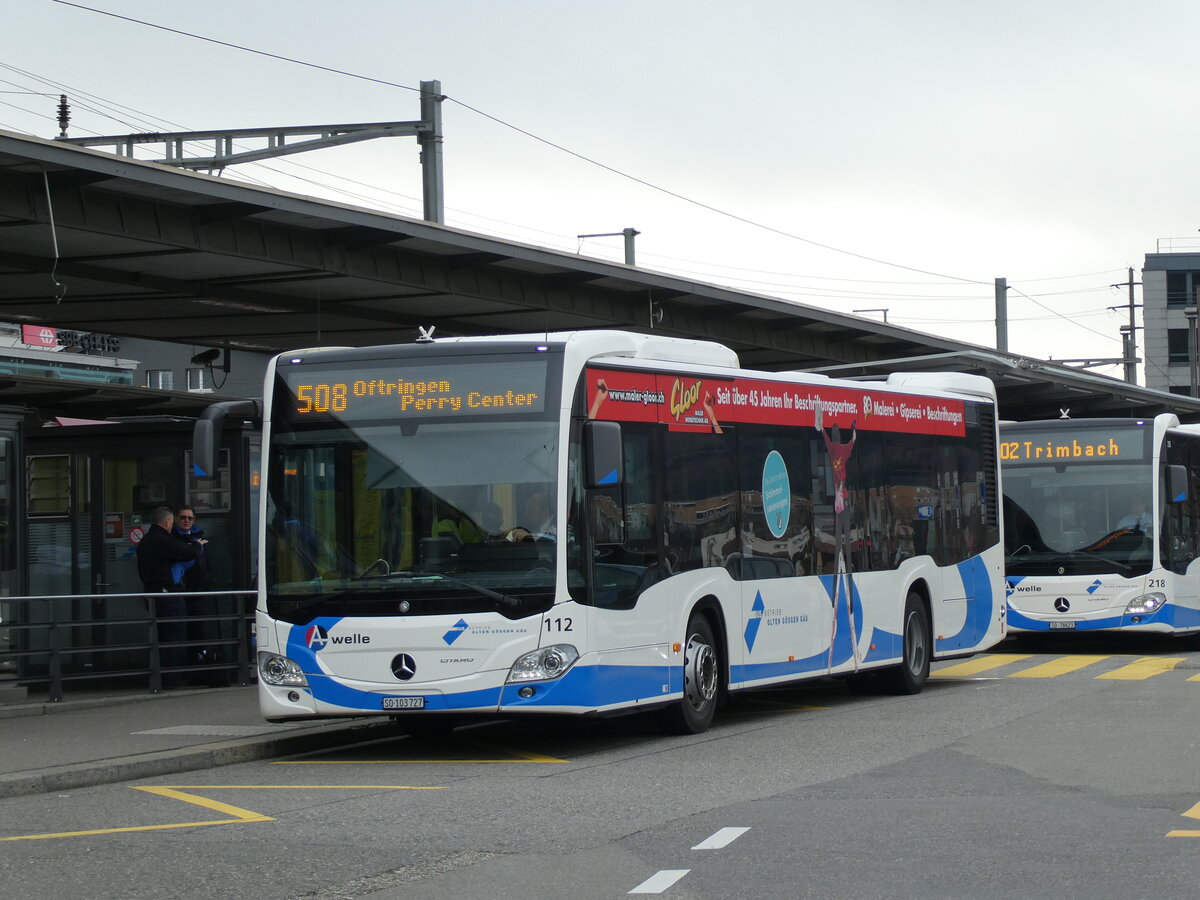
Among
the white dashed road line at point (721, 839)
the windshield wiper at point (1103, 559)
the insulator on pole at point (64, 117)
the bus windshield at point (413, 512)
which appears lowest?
the white dashed road line at point (721, 839)

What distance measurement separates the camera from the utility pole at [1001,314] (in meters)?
52.0

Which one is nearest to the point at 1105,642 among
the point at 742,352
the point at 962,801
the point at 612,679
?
the point at 742,352

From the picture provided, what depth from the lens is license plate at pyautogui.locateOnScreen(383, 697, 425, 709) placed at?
12.0 meters

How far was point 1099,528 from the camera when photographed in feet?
75.9

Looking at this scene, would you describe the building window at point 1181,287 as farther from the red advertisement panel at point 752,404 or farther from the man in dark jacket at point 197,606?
the man in dark jacket at point 197,606

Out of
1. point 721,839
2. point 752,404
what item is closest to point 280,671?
point 752,404

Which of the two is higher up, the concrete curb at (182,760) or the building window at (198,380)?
the building window at (198,380)

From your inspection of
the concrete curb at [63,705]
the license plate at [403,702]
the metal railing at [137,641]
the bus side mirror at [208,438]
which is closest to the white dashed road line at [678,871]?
the license plate at [403,702]

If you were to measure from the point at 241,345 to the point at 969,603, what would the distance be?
547 inches

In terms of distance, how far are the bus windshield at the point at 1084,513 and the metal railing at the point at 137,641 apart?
10379mm

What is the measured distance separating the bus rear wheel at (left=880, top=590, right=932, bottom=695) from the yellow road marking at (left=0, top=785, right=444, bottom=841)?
7079 mm

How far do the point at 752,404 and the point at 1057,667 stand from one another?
7321mm

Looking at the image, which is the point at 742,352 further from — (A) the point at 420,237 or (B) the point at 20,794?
(B) the point at 20,794

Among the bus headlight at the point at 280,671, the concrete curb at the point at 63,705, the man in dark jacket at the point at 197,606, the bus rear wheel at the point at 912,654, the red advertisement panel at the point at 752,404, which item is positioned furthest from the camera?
the man in dark jacket at the point at 197,606
